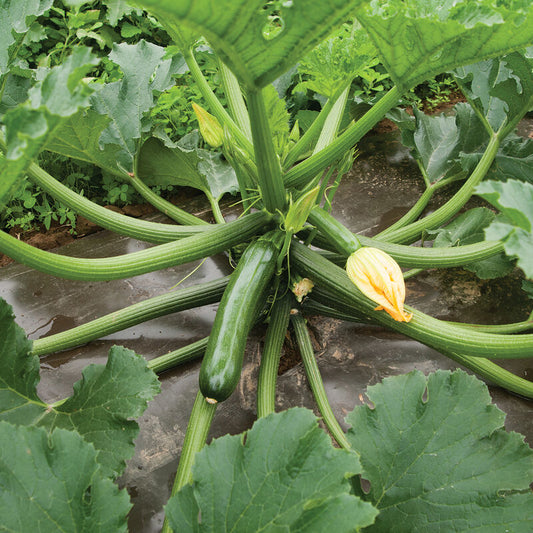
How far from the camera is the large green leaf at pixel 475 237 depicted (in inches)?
69.9

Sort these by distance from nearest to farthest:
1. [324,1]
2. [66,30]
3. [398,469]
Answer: [324,1]
[398,469]
[66,30]

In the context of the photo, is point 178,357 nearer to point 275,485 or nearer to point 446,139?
point 275,485

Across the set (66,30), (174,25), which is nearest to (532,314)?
(174,25)

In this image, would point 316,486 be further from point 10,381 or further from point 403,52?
point 403,52

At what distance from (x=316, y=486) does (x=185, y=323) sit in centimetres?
103

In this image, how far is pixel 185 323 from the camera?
6.18 feet

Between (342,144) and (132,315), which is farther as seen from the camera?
(132,315)

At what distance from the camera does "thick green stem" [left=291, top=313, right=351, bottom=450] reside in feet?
4.84

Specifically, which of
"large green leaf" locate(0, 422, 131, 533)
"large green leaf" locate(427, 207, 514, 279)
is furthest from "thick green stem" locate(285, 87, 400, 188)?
"large green leaf" locate(0, 422, 131, 533)

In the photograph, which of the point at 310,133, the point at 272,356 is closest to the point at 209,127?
the point at 310,133

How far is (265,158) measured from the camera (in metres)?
1.38

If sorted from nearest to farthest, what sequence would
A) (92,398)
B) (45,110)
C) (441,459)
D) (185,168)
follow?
(45,110), (441,459), (92,398), (185,168)

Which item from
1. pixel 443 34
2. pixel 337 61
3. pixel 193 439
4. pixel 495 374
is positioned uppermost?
pixel 443 34

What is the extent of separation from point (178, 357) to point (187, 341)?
15 centimetres
